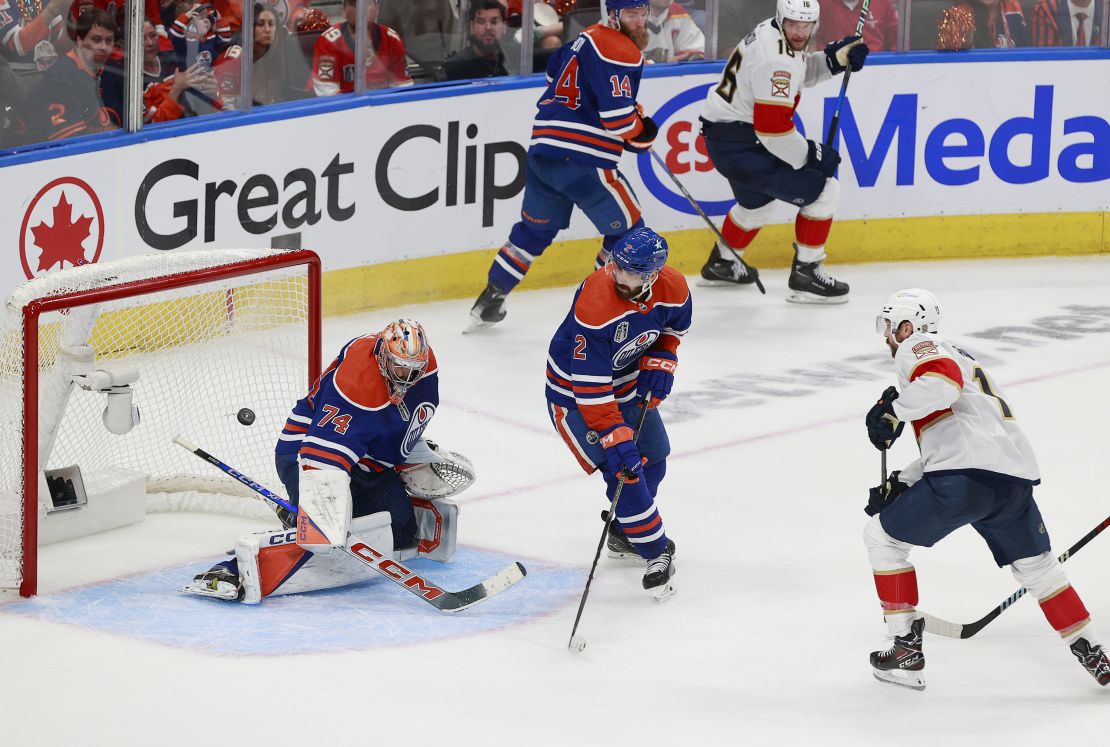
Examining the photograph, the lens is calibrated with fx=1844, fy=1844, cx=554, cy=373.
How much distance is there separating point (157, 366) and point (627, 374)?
1446mm

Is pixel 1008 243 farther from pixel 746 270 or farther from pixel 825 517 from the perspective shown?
pixel 825 517

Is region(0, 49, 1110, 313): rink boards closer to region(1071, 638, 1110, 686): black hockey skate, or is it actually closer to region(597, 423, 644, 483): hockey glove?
region(597, 423, 644, 483): hockey glove

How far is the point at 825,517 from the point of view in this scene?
5.32 meters

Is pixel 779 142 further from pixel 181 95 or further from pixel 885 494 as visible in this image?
pixel 885 494

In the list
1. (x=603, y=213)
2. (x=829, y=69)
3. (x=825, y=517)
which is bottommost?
(x=825, y=517)

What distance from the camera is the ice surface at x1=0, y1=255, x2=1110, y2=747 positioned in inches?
152

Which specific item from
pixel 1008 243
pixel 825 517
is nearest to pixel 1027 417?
pixel 825 517

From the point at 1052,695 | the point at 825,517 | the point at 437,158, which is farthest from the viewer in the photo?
the point at 437,158

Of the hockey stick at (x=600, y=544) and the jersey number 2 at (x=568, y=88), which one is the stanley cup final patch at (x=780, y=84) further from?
the hockey stick at (x=600, y=544)

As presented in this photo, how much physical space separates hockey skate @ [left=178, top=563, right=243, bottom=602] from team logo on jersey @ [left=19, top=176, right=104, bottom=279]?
76.9 inches

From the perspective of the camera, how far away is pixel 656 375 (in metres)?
4.64

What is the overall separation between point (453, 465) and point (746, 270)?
3.43 meters

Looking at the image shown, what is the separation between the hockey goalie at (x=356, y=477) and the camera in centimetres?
438

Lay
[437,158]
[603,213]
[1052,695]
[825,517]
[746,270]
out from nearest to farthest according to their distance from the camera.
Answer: [1052,695]
[825,517]
[603,213]
[437,158]
[746,270]
